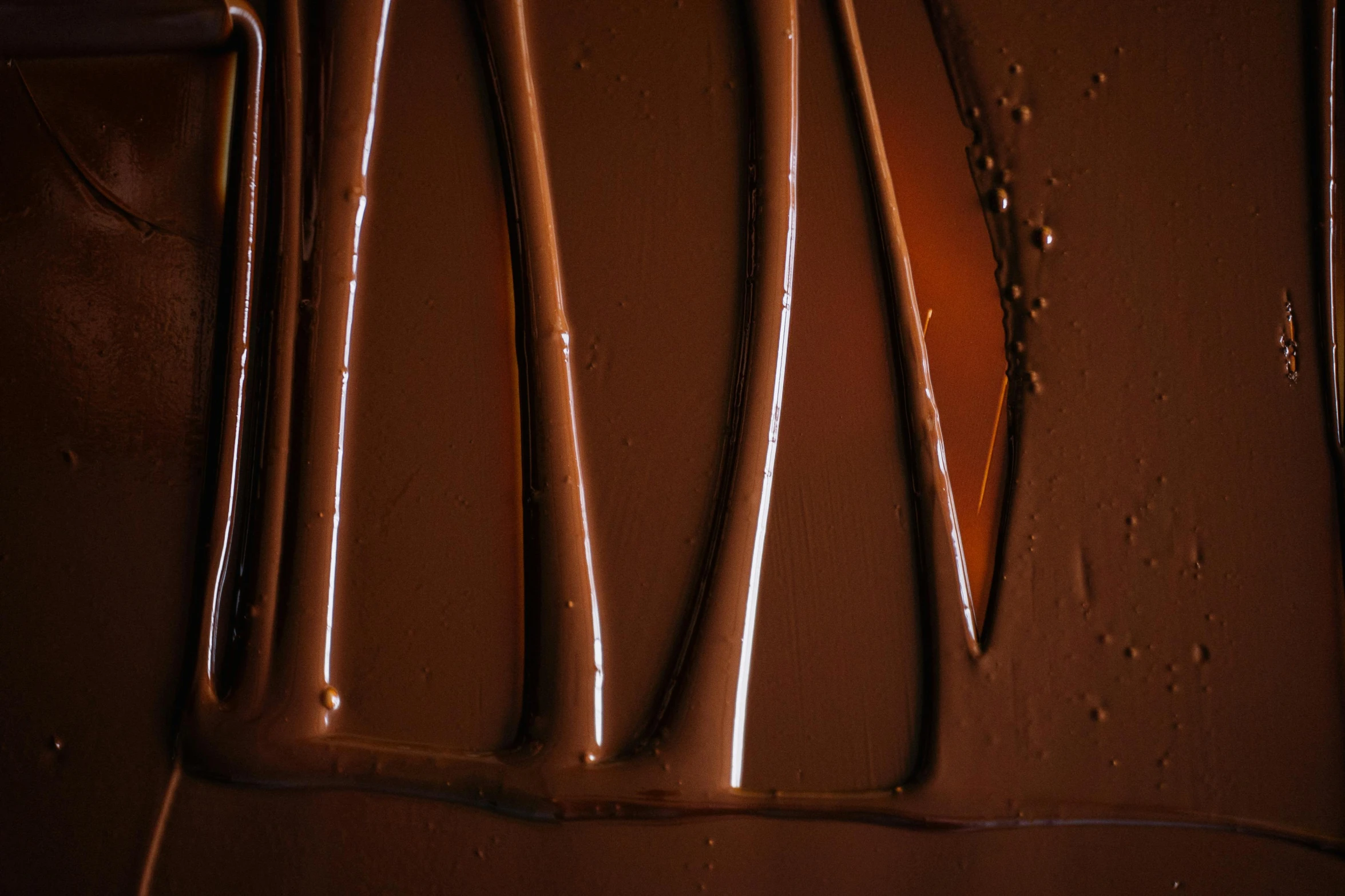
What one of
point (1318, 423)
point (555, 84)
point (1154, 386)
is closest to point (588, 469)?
point (555, 84)

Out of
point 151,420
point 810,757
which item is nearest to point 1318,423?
point 810,757

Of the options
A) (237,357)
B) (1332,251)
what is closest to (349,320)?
(237,357)

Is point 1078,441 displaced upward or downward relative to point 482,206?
downward

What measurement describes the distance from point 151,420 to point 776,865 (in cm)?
56

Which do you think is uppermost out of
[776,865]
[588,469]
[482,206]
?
[482,206]

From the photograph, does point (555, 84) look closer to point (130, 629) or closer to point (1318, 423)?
point (130, 629)

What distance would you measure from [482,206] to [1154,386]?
53cm

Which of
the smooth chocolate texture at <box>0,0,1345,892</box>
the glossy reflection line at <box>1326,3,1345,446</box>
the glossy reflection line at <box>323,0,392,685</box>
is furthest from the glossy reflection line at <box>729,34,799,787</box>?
the glossy reflection line at <box>1326,3,1345,446</box>

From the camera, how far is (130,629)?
1.85ft

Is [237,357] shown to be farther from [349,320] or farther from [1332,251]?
[1332,251]

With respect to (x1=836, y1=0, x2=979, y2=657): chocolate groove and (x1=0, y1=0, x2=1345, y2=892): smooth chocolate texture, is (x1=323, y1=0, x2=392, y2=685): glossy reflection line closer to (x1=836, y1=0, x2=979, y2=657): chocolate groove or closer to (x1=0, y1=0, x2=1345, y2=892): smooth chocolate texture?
(x1=0, y1=0, x2=1345, y2=892): smooth chocolate texture

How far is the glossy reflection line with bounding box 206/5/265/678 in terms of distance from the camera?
0.57m

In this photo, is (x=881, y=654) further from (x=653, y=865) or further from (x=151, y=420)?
(x=151, y=420)

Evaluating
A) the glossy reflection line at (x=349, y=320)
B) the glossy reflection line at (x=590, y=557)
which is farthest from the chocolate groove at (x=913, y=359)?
the glossy reflection line at (x=349, y=320)
